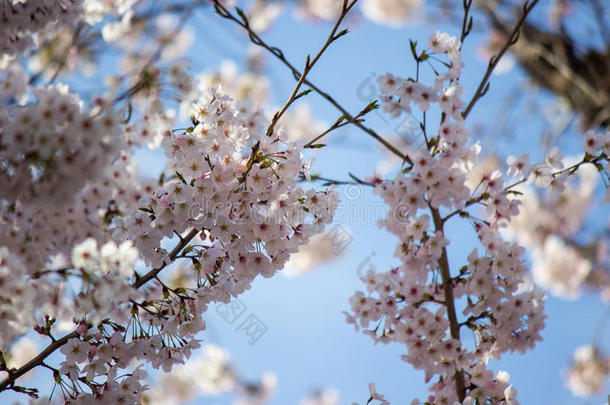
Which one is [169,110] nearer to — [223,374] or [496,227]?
[496,227]

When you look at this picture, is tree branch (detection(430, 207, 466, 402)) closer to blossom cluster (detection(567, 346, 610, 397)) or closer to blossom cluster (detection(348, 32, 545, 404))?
blossom cluster (detection(348, 32, 545, 404))

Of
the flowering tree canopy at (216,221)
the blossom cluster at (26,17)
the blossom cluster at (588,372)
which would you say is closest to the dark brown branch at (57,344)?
the flowering tree canopy at (216,221)

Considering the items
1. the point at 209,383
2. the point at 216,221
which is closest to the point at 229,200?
the point at 216,221

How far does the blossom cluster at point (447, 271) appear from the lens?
75.1 inches

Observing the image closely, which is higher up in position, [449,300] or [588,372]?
[588,372]

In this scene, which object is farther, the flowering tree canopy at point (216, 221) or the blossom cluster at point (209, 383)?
the blossom cluster at point (209, 383)

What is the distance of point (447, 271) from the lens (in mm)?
2027

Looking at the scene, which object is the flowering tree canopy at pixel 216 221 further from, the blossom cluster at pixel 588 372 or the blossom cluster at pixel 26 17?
the blossom cluster at pixel 588 372

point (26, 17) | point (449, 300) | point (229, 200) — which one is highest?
point (26, 17)

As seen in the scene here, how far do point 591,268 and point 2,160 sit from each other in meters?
7.56

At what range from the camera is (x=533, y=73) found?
A: 7.06 m

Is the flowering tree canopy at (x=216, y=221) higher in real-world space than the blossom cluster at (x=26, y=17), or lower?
lower

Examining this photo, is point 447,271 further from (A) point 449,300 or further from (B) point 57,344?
(B) point 57,344

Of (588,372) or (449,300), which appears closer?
(449,300)
